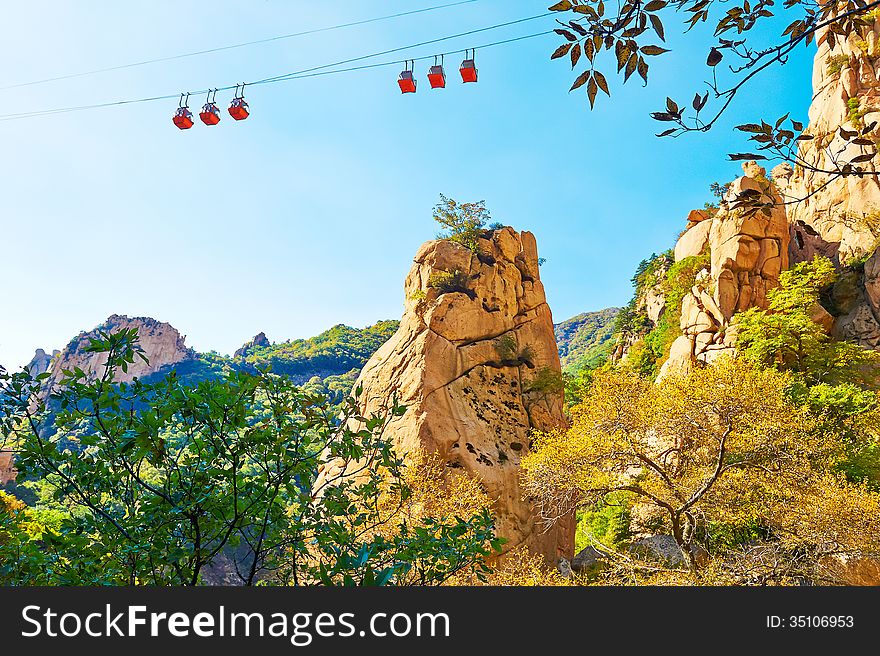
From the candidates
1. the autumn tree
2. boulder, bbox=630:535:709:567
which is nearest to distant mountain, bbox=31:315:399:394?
boulder, bbox=630:535:709:567

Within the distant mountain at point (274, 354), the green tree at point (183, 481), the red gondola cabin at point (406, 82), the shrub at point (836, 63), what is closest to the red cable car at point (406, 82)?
the red gondola cabin at point (406, 82)

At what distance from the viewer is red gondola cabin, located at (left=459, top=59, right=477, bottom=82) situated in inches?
304

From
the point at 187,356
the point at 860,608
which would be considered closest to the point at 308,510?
the point at 860,608

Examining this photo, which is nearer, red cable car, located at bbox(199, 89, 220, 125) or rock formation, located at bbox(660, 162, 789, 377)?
red cable car, located at bbox(199, 89, 220, 125)

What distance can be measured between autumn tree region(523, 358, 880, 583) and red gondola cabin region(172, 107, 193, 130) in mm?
10005

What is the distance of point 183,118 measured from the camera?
8.36 meters

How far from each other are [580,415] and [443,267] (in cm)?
997

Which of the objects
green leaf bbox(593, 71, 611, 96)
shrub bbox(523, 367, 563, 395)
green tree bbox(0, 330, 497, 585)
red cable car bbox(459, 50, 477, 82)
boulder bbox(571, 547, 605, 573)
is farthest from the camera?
shrub bbox(523, 367, 563, 395)

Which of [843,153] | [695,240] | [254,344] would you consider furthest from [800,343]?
[254,344]

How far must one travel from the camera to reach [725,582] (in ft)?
29.3

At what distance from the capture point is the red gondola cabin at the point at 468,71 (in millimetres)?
7727

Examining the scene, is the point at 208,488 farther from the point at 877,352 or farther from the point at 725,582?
the point at 877,352

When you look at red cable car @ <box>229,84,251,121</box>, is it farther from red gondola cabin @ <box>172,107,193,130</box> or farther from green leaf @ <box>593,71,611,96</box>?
green leaf @ <box>593,71,611,96</box>

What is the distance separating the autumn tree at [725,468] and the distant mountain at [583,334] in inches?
1807
